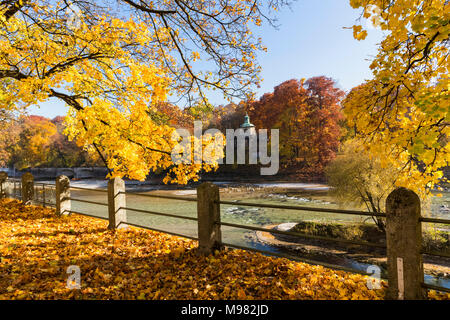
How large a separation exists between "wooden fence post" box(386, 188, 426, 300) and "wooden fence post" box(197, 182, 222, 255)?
2.71 metres

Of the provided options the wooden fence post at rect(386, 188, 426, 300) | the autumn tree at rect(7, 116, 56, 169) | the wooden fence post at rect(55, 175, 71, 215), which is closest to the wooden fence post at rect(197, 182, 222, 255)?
the wooden fence post at rect(386, 188, 426, 300)

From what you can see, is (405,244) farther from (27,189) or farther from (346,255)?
(27,189)

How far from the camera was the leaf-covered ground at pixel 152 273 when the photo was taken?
337 cm

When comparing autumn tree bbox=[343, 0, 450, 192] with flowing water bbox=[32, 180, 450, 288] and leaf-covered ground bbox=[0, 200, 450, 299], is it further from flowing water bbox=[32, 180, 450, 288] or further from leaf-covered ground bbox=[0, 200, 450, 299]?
flowing water bbox=[32, 180, 450, 288]

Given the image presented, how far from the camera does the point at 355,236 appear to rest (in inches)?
520

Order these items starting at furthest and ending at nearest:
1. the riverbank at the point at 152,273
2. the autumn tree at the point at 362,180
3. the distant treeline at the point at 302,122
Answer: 1. the distant treeline at the point at 302,122
2. the autumn tree at the point at 362,180
3. the riverbank at the point at 152,273

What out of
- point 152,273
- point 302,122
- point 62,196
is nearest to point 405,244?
point 152,273

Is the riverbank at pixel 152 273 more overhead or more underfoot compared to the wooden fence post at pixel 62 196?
more underfoot

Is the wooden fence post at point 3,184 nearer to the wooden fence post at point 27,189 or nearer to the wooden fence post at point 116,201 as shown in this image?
the wooden fence post at point 27,189

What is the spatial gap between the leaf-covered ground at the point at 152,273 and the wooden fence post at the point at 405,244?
42 centimetres

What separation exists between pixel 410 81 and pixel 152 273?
503 cm

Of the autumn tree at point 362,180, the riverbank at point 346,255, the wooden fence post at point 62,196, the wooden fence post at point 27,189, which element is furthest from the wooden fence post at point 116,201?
the autumn tree at point 362,180

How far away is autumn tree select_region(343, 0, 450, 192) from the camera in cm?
307
